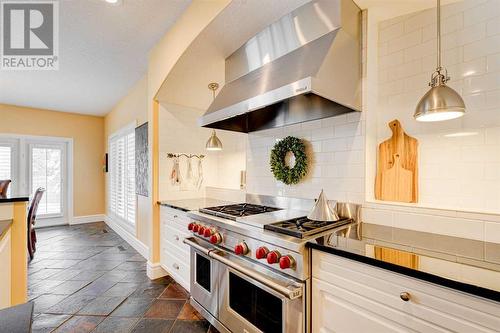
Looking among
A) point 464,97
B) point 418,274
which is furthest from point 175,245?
point 464,97

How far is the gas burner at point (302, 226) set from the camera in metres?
1.34

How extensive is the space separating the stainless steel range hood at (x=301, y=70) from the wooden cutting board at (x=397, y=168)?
0.35 metres

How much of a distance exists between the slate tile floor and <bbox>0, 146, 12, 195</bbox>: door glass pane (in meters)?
2.30

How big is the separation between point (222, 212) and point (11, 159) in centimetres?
584

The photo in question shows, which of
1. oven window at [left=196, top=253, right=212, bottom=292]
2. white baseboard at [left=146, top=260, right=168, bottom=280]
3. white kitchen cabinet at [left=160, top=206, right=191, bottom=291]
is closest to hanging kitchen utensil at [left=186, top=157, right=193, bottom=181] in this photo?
white kitchen cabinet at [left=160, top=206, right=191, bottom=291]

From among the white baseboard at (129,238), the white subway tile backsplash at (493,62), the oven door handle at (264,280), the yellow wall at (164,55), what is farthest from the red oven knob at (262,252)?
the white baseboard at (129,238)

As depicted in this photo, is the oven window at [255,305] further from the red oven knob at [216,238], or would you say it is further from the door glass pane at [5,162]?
the door glass pane at [5,162]

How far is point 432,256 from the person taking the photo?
1.04m

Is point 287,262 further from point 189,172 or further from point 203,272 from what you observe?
point 189,172

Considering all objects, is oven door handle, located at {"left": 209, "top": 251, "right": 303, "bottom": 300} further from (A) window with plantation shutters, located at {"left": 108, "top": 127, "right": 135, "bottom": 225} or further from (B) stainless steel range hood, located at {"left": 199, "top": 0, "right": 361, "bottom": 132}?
(A) window with plantation shutters, located at {"left": 108, "top": 127, "right": 135, "bottom": 225}

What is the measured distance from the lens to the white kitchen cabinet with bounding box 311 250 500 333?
84 cm

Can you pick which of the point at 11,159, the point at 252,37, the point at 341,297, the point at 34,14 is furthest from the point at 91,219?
the point at 341,297

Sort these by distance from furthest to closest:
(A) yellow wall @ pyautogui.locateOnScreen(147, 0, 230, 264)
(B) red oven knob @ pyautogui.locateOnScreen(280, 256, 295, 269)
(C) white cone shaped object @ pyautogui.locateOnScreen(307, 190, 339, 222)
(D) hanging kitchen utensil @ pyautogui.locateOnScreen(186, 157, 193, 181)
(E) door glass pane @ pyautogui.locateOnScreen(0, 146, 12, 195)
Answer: (E) door glass pane @ pyautogui.locateOnScreen(0, 146, 12, 195) → (D) hanging kitchen utensil @ pyautogui.locateOnScreen(186, 157, 193, 181) → (A) yellow wall @ pyautogui.locateOnScreen(147, 0, 230, 264) → (C) white cone shaped object @ pyautogui.locateOnScreen(307, 190, 339, 222) → (B) red oven knob @ pyautogui.locateOnScreen(280, 256, 295, 269)

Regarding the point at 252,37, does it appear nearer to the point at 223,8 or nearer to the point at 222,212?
the point at 223,8
